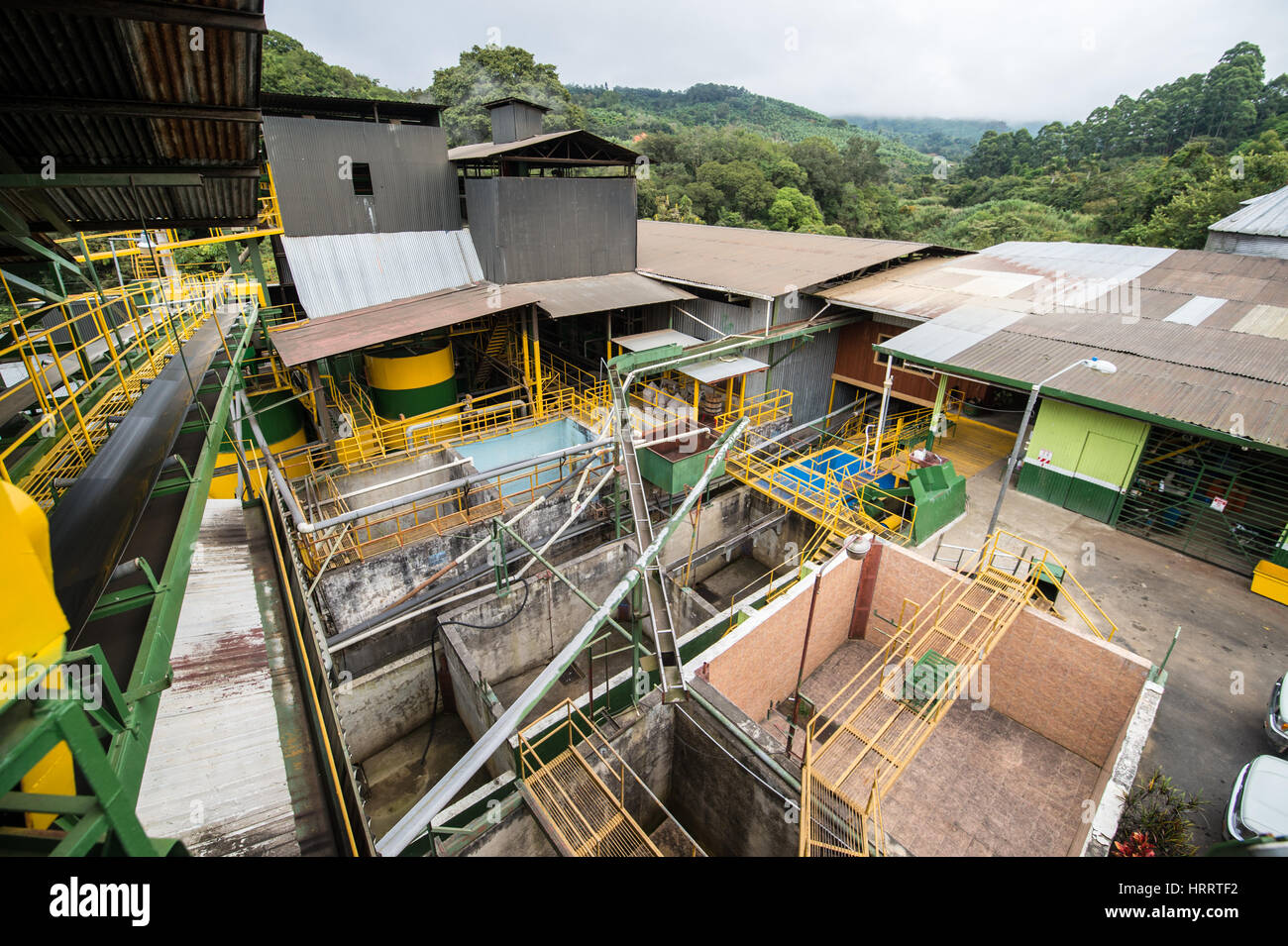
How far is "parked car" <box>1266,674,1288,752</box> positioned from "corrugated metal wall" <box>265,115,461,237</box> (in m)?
21.5

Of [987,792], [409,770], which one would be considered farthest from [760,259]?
[409,770]

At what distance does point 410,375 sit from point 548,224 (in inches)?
238

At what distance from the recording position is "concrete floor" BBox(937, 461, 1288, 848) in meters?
9.12

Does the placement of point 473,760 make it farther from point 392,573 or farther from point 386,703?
point 392,573

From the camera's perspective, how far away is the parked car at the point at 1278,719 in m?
8.62

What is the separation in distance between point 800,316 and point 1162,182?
4315 centimetres

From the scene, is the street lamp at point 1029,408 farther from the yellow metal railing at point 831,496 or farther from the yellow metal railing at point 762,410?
the yellow metal railing at point 762,410

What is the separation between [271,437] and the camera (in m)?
16.2

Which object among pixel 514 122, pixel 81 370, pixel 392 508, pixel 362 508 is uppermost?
pixel 514 122

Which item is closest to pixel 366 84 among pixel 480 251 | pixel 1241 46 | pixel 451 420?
pixel 480 251

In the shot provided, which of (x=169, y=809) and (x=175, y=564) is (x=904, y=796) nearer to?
(x=169, y=809)

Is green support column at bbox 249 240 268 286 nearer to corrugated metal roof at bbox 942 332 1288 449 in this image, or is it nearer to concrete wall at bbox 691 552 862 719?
concrete wall at bbox 691 552 862 719
